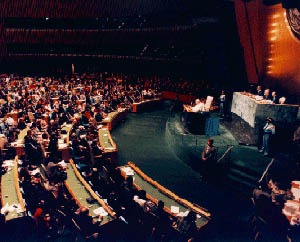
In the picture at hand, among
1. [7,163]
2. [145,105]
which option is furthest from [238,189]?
[145,105]

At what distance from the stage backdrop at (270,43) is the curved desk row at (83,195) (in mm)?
8114

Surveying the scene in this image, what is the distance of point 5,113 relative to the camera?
11.2 m

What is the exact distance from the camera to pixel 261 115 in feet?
28.6

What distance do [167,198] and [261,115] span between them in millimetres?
4890

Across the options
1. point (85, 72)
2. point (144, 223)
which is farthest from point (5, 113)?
point (85, 72)

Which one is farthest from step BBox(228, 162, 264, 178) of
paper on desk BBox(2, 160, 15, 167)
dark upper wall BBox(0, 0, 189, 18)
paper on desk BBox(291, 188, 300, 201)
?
dark upper wall BBox(0, 0, 189, 18)

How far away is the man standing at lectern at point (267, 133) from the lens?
288 inches

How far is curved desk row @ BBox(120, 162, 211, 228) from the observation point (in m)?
Answer: 5.07

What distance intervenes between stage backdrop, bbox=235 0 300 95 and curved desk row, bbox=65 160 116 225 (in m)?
8.11

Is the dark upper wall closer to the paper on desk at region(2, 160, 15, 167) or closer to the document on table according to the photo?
the paper on desk at region(2, 160, 15, 167)

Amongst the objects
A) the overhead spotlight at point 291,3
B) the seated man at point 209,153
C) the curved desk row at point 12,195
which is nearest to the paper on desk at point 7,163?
the curved desk row at point 12,195

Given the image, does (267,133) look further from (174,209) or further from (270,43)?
(270,43)

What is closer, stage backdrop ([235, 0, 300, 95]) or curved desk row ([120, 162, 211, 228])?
curved desk row ([120, 162, 211, 228])

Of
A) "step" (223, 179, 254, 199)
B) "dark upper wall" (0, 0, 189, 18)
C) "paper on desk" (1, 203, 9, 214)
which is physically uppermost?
"dark upper wall" (0, 0, 189, 18)
